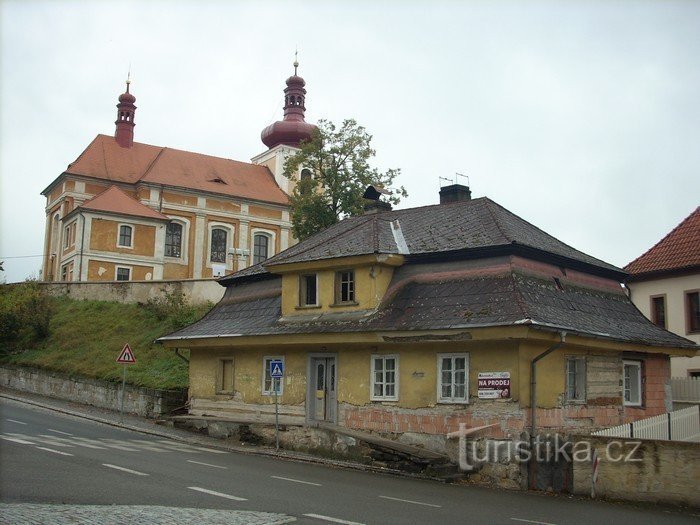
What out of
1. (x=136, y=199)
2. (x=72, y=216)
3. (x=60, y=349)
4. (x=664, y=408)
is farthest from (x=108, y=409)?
(x=136, y=199)

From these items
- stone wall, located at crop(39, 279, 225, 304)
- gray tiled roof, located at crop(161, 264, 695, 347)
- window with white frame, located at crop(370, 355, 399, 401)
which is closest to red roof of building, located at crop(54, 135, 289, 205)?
stone wall, located at crop(39, 279, 225, 304)

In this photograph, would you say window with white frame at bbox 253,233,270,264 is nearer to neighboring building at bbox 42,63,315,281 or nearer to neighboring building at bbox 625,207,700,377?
neighboring building at bbox 42,63,315,281

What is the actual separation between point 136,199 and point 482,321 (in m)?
43.5

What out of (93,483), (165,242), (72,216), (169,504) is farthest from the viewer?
(165,242)

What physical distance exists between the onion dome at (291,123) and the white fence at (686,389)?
45.1m

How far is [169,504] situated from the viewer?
11.6 m

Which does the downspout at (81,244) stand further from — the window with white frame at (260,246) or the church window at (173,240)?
the window with white frame at (260,246)

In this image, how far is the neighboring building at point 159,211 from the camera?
52.1m

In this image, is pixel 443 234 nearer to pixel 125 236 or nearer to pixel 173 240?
pixel 125 236

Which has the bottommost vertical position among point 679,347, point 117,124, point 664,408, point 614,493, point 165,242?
point 614,493

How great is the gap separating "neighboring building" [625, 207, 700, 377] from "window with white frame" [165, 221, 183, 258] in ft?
110

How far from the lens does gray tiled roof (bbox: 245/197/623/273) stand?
2127cm

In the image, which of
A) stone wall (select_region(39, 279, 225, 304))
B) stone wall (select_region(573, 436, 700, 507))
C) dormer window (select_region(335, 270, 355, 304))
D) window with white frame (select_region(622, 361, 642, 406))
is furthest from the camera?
stone wall (select_region(39, 279, 225, 304))

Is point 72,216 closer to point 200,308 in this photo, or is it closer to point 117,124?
point 117,124
